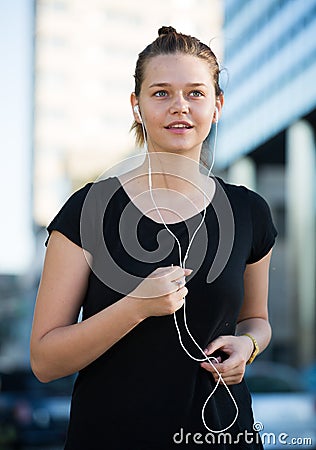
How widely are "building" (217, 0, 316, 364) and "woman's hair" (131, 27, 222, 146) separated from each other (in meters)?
18.3

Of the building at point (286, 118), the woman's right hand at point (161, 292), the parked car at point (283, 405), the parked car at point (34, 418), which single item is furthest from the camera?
the building at point (286, 118)

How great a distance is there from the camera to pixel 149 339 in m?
1.59

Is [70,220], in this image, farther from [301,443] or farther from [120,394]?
[301,443]

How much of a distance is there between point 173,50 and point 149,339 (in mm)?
639

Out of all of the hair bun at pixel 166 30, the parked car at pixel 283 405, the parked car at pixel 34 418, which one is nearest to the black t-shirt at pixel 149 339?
the hair bun at pixel 166 30

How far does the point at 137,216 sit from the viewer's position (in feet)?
5.54

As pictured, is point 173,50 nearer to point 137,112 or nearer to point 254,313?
point 137,112

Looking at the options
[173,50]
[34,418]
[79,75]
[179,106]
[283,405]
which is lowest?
[179,106]

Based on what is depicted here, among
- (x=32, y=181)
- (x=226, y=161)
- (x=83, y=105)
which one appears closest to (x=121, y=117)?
(x=83, y=105)

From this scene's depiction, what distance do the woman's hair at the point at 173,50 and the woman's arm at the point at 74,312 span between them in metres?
0.40

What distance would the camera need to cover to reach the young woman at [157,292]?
1.56 m

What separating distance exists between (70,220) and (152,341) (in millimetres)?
307

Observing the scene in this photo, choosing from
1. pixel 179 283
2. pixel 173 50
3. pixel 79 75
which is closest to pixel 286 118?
pixel 173 50

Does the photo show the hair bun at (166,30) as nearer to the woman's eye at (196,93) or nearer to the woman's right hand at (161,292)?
the woman's eye at (196,93)
